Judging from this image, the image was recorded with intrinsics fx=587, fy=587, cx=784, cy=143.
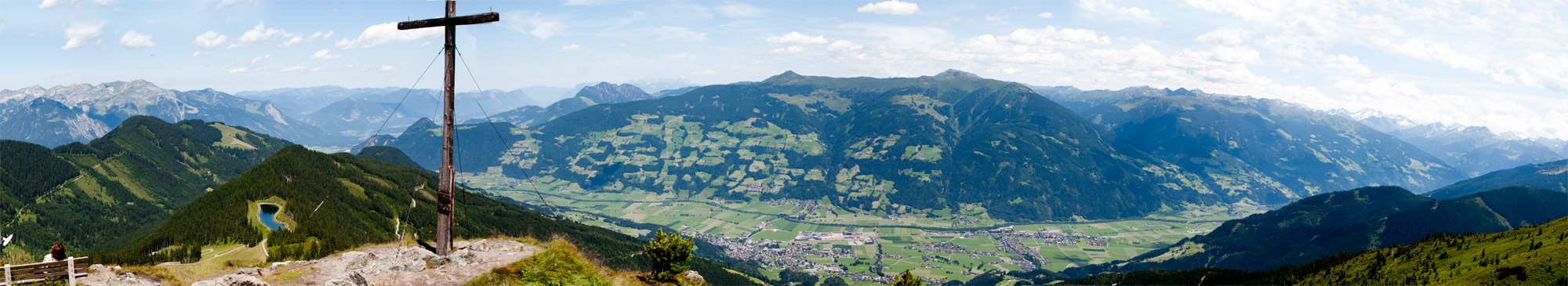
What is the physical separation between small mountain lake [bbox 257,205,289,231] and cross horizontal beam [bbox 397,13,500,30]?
8433 centimetres

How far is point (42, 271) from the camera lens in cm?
1714

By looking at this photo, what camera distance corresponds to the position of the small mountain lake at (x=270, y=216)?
84.2 metres

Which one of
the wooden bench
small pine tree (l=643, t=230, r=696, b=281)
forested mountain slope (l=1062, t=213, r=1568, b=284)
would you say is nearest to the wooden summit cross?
small pine tree (l=643, t=230, r=696, b=281)

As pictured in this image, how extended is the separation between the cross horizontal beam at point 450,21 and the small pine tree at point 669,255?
1107 cm

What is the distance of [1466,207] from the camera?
7530 inches

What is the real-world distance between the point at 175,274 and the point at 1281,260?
24294 cm

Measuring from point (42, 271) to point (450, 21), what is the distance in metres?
13.3

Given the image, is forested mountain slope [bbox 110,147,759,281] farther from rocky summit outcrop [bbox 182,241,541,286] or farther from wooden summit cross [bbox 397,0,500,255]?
wooden summit cross [bbox 397,0,500,255]

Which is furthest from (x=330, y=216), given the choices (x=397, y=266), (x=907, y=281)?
(x=907, y=281)

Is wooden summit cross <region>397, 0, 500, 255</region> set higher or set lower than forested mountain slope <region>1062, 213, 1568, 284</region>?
higher

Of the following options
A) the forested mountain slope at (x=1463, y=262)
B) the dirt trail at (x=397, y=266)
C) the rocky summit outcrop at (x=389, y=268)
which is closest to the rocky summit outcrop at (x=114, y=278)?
the rocky summit outcrop at (x=389, y=268)

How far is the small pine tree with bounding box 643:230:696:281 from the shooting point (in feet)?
84.1

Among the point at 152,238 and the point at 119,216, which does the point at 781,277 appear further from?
the point at 119,216

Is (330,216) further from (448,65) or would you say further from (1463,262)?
(1463,262)
